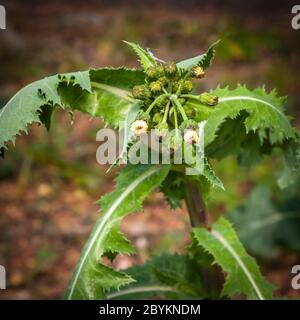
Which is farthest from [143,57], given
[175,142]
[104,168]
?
[104,168]

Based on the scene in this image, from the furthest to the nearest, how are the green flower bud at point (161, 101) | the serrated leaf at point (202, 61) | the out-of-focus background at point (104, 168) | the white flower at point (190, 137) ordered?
the out-of-focus background at point (104, 168)
the serrated leaf at point (202, 61)
the green flower bud at point (161, 101)
the white flower at point (190, 137)

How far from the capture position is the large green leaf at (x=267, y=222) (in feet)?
12.9

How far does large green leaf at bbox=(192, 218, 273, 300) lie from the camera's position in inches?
92.7

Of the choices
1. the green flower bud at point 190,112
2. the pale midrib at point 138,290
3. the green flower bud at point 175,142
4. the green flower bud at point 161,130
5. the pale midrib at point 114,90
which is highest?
the pale midrib at point 114,90

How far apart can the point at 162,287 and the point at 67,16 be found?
24.2ft

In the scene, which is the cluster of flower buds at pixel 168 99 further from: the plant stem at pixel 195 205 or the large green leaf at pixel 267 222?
the large green leaf at pixel 267 222

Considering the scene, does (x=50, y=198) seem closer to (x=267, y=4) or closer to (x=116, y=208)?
(x=116, y=208)

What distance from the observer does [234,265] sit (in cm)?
238

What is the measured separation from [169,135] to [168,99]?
0.15 metres

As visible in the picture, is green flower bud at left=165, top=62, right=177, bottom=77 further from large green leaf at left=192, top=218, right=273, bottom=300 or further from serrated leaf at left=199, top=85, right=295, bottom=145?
large green leaf at left=192, top=218, right=273, bottom=300

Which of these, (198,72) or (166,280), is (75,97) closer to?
(198,72)

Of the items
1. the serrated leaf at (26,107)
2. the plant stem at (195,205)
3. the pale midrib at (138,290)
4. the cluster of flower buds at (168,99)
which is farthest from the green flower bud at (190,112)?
the pale midrib at (138,290)

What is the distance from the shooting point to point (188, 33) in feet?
26.2

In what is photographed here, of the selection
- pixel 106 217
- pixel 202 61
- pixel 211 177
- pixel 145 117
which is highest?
pixel 202 61
